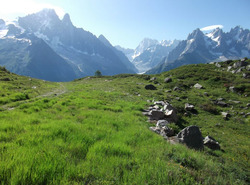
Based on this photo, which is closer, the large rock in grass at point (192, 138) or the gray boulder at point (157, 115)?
the large rock in grass at point (192, 138)

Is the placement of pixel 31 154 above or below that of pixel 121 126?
above

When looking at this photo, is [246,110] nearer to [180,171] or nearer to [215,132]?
[215,132]

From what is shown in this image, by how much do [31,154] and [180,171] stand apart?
4757mm

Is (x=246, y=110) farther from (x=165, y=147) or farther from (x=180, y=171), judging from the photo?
(x=180, y=171)

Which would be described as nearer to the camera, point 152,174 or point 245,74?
point 152,174

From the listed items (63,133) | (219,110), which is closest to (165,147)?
(63,133)

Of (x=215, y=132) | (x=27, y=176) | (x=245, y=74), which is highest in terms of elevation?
(x=245, y=74)

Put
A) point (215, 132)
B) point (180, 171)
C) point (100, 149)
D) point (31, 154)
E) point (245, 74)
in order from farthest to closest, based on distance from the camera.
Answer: point (245, 74) → point (215, 132) → point (100, 149) → point (180, 171) → point (31, 154)

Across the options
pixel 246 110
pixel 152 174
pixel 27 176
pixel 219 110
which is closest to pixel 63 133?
pixel 27 176

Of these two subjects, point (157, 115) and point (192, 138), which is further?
point (157, 115)

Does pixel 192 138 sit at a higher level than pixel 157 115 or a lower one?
lower

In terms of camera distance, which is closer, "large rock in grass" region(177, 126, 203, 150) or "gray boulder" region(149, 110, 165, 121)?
"large rock in grass" region(177, 126, 203, 150)

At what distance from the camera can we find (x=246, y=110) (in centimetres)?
1792

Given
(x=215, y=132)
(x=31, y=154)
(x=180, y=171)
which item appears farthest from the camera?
(x=215, y=132)
